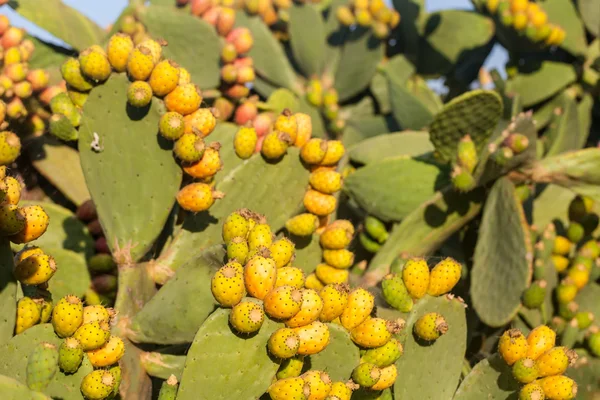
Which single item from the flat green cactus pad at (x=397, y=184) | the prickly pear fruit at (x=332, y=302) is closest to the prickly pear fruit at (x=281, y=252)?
the prickly pear fruit at (x=332, y=302)

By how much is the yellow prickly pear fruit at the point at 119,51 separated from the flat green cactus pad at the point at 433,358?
997mm

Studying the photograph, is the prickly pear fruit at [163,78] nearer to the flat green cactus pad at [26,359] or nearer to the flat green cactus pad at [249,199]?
the flat green cactus pad at [249,199]

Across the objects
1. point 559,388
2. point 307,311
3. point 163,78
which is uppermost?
point 163,78

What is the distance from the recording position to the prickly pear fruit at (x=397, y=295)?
1960 mm

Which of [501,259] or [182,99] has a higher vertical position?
[182,99]

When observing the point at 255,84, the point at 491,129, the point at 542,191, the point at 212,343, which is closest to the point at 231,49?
the point at 255,84

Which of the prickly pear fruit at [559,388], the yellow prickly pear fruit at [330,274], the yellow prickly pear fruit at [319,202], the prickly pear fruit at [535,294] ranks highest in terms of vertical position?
the prickly pear fruit at [559,388]

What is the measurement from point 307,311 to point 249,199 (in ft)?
2.25

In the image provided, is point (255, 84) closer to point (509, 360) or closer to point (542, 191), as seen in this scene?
point (542, 191)

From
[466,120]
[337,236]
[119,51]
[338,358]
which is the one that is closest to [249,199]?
[337,236]

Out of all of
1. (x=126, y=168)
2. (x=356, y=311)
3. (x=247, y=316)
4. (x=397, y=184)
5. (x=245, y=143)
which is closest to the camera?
(x=247, y=316)

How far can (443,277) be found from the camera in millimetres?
1972

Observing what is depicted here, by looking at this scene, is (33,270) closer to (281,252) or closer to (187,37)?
(281,252)

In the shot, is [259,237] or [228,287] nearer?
[228,287]
